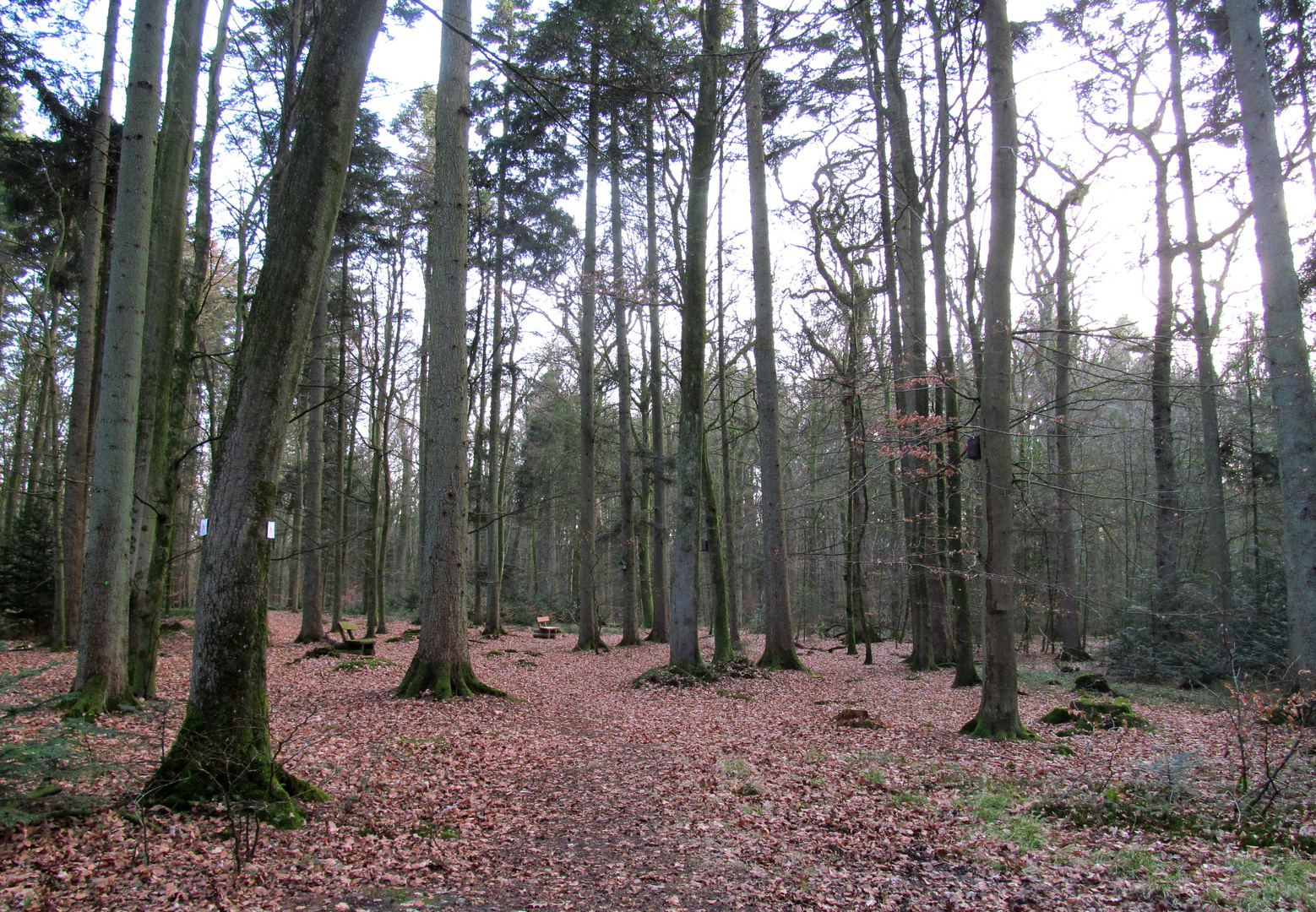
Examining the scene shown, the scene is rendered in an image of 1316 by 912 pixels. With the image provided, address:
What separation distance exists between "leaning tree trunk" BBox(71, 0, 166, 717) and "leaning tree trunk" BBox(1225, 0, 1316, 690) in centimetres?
1127

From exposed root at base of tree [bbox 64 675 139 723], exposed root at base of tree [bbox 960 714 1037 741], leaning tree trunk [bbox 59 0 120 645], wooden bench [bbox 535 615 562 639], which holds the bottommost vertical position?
wooden bench [bbox 535 615 562 639]

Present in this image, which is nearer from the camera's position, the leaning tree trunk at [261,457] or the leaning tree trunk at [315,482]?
the leaning tree trunk at [261,457]

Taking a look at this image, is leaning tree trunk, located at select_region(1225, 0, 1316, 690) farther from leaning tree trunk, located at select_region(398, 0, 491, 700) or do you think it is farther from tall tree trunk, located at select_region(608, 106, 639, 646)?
tall tree trunk, located at select_region(608, 106, 639, 646)

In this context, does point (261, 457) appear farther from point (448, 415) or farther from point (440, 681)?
point (440, 681)

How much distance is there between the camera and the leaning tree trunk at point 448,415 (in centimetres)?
874

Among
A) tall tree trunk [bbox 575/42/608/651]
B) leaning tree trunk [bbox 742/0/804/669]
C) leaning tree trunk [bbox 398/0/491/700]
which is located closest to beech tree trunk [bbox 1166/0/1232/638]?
leaning tree trunk [bbox 742/0/804/669]

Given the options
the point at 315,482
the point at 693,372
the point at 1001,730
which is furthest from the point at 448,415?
the point at 315,482

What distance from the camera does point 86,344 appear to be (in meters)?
11.3

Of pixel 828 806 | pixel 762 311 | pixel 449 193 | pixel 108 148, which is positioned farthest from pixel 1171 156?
pixel 108 148

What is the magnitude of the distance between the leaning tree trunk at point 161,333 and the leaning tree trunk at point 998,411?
8244 millimetres

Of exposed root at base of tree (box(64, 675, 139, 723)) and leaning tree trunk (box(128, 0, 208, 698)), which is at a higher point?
leaning tree trunk (box(128, 0, 208, 698))

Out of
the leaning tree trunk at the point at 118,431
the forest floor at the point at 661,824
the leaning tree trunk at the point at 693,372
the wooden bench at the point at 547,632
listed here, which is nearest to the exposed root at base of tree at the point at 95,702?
the leaning tree trunk at the point at 118,431

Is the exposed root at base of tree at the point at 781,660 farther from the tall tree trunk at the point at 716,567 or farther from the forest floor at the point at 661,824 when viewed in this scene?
the forest floor at the point at 661,824

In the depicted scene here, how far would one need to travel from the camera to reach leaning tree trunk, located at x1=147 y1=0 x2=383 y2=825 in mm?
3947
